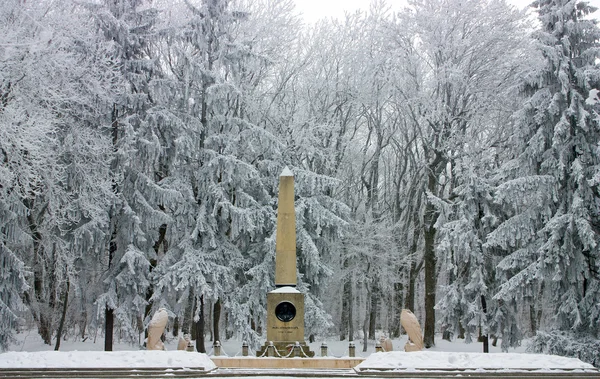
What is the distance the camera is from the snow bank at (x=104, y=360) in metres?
12.0

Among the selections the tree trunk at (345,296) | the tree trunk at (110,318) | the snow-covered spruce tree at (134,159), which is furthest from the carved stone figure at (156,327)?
the tree trunk at (345,296)

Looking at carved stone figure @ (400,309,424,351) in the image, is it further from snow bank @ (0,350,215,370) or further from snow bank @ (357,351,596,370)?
snow bank @ (0,350,215,370)

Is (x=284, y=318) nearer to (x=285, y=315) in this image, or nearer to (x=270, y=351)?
(x=285, y=315)

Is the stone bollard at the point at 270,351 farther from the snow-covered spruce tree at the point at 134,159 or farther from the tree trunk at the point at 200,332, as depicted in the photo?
the snow-covered spruce tree at the point at 134,159

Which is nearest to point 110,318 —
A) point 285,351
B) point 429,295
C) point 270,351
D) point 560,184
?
point 270,351

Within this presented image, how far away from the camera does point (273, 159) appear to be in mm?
25078

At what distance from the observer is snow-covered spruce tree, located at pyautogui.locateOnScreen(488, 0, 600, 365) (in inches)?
719

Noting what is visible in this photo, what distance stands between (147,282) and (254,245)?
174 inches

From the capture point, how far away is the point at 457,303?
23141 mm

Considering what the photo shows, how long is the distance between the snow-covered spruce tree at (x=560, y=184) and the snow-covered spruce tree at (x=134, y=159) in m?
11.3

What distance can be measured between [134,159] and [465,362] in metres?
13.7

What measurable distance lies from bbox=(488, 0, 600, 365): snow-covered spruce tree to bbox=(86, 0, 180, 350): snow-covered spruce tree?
37.1 ft

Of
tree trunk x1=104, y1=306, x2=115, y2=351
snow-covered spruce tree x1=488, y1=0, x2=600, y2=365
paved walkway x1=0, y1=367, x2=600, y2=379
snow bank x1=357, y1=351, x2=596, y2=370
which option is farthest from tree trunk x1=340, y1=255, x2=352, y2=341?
paved walkway x1=0, y1=367, x2=600, y2=379

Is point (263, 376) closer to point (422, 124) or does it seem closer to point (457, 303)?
point (457, 303)
